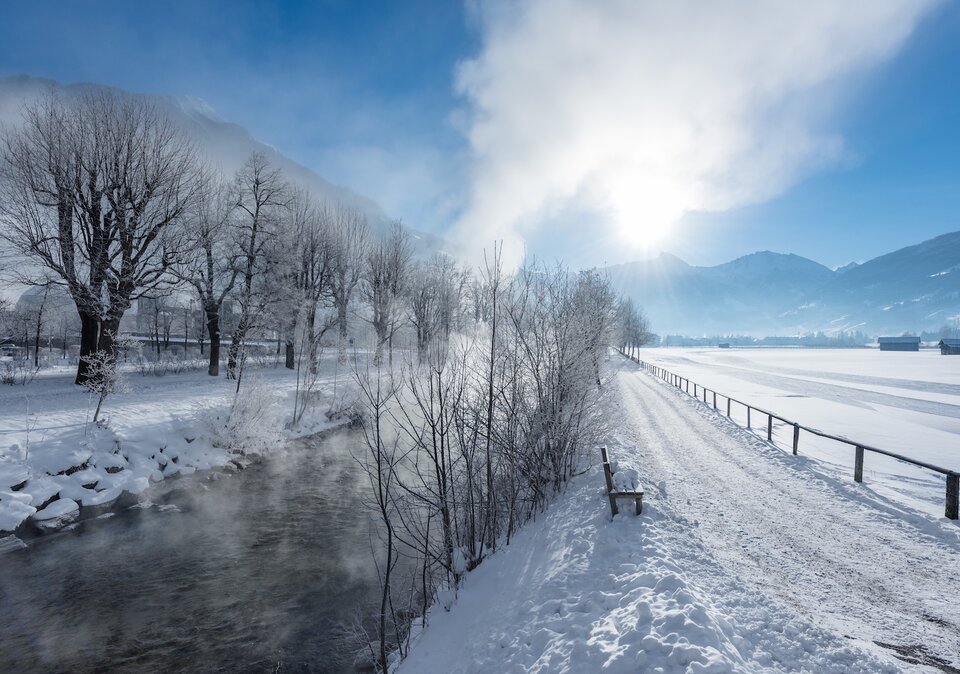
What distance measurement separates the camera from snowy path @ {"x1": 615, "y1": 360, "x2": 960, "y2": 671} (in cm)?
529

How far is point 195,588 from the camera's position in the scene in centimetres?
863

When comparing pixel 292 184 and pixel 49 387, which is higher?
pixel 292 184

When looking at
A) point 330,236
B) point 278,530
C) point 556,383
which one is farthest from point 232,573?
point 330,236

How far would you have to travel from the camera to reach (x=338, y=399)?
25.7 meters

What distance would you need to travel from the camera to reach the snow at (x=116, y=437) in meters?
11.3

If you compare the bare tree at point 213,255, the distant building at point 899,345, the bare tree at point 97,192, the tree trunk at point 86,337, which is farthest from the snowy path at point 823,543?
the distant building at point 899,345

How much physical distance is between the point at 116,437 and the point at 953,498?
21366 mm

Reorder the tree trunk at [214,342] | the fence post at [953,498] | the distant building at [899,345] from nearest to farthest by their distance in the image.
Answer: the fence post at [953,498]
the tree trunk at [214,342]
the distant building at [899,345]

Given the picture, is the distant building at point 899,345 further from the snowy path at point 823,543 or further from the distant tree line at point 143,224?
the distant tree line at point 143,224

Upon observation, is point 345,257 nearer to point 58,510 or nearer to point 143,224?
point 143,224

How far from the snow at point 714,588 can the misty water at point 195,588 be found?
8.48ft

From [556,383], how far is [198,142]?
21.3 metres

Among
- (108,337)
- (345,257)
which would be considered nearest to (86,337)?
(108,337)

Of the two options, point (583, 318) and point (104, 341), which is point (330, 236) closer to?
point (104, 341)
